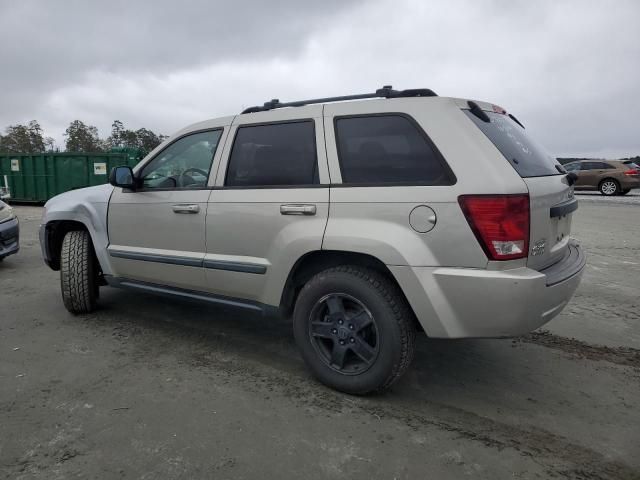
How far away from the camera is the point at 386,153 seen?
2.81 m

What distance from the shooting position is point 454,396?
9.58ft

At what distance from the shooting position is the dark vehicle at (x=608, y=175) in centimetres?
1864

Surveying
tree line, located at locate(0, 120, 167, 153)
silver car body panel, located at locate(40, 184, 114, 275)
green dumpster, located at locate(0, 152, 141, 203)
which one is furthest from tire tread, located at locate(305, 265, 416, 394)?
tree line, located at locate(0, 120, 167, 153)

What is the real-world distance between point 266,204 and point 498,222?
147cm

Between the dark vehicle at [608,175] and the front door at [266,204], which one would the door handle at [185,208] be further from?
the dark vehicle at [608,175]

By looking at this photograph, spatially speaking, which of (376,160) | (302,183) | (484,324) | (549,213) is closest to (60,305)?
(302,183)

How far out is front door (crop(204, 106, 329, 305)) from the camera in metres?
2.97

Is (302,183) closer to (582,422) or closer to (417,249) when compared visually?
(417,249)

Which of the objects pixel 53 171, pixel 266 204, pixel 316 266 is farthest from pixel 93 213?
pixel 53 171

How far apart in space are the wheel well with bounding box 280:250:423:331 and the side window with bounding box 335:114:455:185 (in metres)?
0.47

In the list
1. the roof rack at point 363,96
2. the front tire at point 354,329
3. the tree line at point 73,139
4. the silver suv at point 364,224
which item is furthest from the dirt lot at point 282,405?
the tree line at point 73,139

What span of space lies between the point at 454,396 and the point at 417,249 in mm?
1047

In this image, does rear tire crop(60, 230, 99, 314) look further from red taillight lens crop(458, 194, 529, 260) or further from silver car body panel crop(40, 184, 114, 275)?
red taillight lens crop(458, 194, 529, 260)

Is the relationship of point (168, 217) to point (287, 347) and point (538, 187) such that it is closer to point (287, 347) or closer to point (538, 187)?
point (287, 347)
